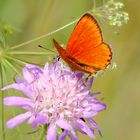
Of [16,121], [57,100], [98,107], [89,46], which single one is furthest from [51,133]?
[89,46]

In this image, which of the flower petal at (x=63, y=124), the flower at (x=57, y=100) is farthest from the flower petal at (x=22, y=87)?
the flower petal at (x=63, y=124)

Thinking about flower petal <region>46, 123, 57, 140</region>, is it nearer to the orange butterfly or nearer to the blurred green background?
the orange butterfly

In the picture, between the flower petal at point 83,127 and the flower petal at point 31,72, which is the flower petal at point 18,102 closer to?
the flower petal at point 31,72

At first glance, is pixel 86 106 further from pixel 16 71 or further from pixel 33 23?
pixel 33 23

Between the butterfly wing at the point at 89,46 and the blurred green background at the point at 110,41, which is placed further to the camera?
the blurred green background at the point at 110,41

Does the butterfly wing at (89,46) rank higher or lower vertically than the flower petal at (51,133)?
higher

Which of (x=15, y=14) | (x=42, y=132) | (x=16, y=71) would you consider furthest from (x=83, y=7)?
(x=42, y=132)
